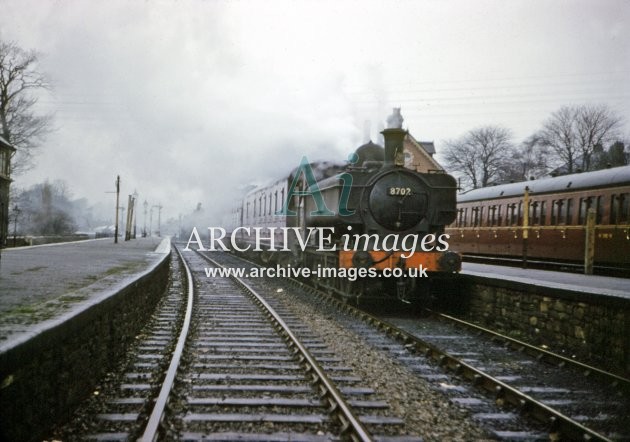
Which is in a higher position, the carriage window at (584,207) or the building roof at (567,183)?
the building roof at (567,183)

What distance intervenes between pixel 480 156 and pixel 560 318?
161ft

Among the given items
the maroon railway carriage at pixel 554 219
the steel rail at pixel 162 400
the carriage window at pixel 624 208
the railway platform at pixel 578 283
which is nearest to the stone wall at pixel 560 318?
the railway platform at pixel 578 283

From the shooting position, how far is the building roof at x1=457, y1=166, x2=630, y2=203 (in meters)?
14.4

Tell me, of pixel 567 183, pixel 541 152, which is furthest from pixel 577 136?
pixel 567 183

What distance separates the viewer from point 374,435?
4.18 m

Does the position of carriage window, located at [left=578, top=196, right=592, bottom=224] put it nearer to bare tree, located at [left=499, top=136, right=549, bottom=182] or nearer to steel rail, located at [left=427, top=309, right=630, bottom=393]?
steel rail, located at [left=427, top=309, right=630, bottom=393]

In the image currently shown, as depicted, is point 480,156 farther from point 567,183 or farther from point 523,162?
point 567,183

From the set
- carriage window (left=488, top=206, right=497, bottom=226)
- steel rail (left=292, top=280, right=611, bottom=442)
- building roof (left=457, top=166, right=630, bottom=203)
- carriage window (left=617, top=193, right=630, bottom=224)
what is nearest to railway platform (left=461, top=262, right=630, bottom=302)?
carriage window (left=617, top=193, right=630, bottom=224)

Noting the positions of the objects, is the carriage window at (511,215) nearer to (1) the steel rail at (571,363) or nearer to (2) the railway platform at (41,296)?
(1) the steel rail at (571,363)

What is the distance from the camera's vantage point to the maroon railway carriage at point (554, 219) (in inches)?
553

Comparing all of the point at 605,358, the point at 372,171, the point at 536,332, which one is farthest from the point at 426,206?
the point at 605,358

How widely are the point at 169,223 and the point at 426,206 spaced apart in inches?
4494

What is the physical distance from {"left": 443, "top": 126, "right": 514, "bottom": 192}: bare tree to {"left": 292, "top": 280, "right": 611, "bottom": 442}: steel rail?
48207mm

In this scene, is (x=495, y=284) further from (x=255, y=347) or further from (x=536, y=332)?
(x=255, y=347)
